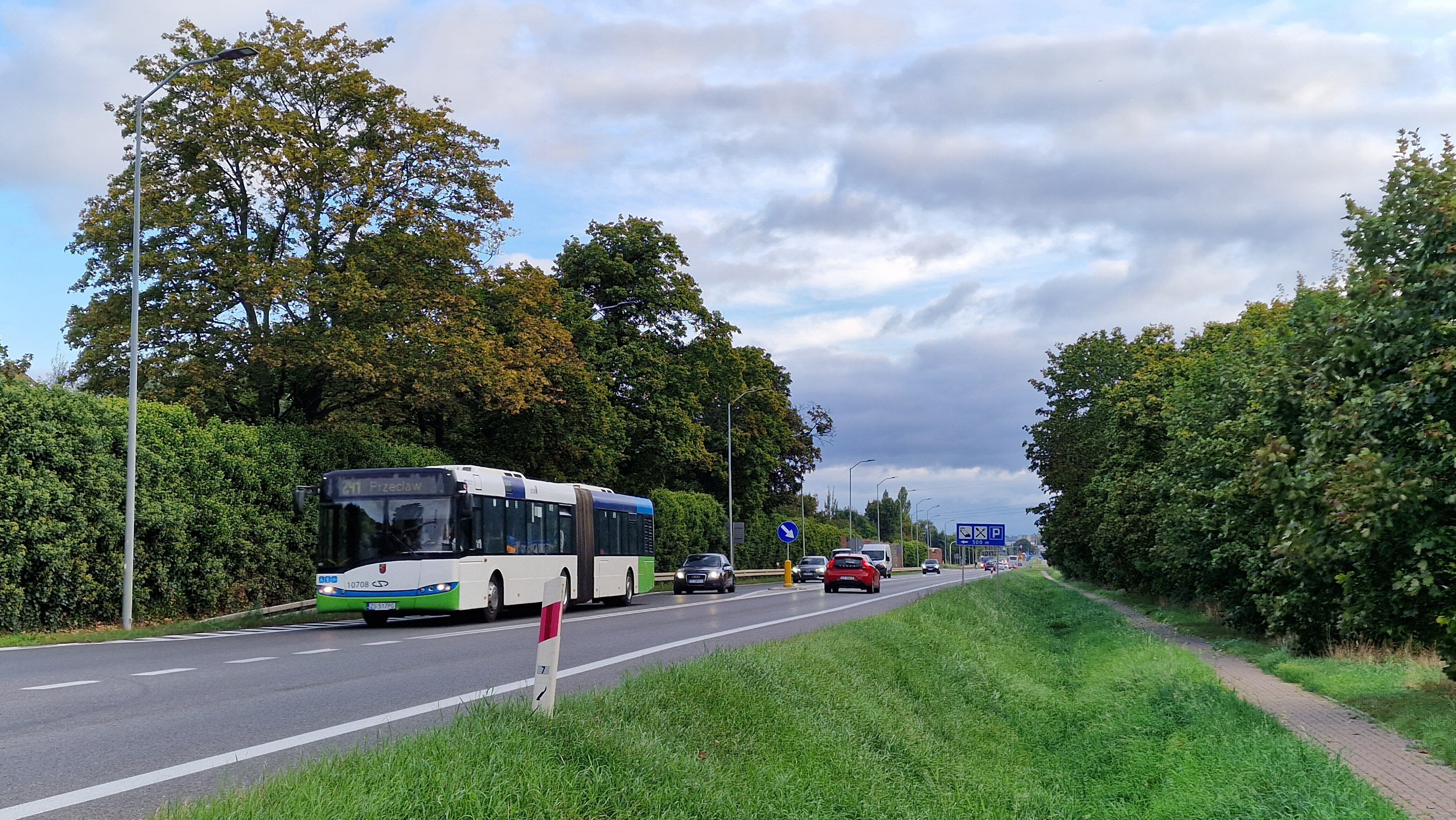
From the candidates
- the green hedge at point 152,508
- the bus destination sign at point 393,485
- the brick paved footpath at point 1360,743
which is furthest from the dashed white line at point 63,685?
the brick paved footpath at point 1360,743

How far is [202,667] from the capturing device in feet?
45.8

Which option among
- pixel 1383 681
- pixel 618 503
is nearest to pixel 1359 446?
pixel 1383 681

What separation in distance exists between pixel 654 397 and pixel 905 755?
121ft

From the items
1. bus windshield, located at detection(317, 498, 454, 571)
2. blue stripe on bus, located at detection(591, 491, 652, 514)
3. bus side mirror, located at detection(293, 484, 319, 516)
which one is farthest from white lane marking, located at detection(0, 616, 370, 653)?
blue stripe on bus, located at detection(591, 491, 652, 514)

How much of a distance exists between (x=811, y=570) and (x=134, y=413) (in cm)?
4425

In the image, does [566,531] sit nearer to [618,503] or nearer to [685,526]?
[618,503]

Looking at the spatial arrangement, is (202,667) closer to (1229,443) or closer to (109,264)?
(1229,443)

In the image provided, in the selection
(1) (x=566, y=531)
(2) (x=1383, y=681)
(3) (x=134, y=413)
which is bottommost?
(2) (x=1383, y=681)

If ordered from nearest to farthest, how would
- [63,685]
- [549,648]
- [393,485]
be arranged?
[549,648], [63,685], [393,485]

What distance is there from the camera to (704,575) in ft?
149

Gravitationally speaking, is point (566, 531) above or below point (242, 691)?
above

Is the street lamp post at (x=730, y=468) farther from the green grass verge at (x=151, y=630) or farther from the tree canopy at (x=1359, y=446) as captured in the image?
the tree canopy at (x=1359, y=446)

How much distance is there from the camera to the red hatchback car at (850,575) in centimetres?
4716

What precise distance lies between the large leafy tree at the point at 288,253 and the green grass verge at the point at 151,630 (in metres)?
5.92
